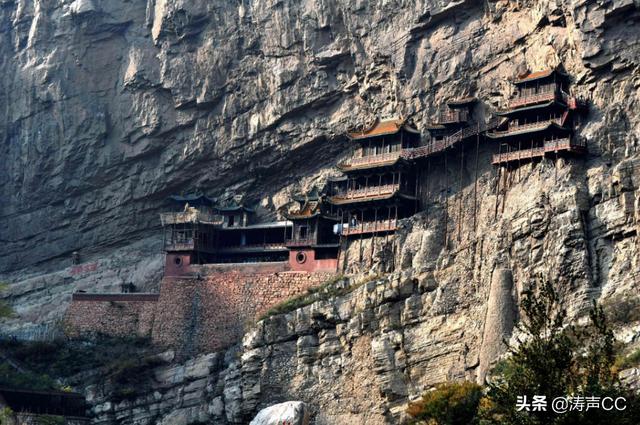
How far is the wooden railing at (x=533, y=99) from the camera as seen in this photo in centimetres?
5184

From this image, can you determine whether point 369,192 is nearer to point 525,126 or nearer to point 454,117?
point 454,117

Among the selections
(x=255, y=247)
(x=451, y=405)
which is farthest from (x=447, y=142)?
(x=451, y=405)

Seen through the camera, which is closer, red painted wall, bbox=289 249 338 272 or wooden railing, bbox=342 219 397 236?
wooden railing, bbox=342 219 397 236

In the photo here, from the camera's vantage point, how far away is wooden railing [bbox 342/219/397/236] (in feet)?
184

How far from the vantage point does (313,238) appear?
5894 cm

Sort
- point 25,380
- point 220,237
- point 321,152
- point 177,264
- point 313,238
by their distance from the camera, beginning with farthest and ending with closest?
point 220,237, point 321,152, point 177,264, point 313,238, point 25,380

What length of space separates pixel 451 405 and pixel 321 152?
78.3 ft

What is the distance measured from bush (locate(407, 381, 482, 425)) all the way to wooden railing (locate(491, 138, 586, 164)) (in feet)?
37.9

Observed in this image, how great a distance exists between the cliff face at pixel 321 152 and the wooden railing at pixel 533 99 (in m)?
1.33

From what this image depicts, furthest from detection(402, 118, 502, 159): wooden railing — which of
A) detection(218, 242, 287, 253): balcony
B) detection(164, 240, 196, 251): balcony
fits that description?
detection(164, 240, 196, 251): balcony

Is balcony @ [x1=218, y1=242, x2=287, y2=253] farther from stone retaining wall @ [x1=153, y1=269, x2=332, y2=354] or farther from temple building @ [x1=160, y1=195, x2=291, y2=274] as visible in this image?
stone retaining wall @ [x1=153, y1=269, x2=332, y2=354]

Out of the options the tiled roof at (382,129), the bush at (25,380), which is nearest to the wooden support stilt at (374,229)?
the tiled roof at (382,129)

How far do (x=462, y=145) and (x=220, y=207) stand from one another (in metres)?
16.4

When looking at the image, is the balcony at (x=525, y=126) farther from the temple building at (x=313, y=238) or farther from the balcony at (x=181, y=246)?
the balcony at (x=181, y=246)
